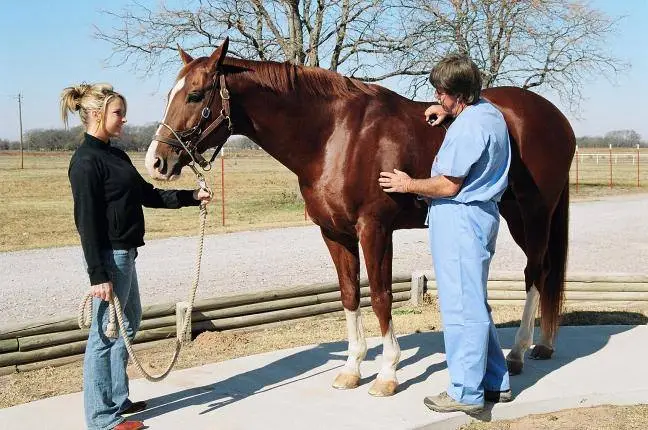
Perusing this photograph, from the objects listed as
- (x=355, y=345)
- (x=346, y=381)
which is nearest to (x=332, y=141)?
(x=355, y=345)

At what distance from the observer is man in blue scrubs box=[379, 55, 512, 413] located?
12.2ft

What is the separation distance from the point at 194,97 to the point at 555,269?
2968 mm

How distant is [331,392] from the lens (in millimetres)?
4375

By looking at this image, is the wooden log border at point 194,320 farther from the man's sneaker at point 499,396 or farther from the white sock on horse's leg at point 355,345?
the man's sneaker at point 499,396

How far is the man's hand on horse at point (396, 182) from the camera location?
3.89 metres

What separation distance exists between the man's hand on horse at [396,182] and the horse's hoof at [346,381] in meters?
1.29

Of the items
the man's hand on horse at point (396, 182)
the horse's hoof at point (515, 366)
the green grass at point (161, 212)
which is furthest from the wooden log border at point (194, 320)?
the green grass at point (161, 212)

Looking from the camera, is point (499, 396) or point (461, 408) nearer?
point (461, 408)

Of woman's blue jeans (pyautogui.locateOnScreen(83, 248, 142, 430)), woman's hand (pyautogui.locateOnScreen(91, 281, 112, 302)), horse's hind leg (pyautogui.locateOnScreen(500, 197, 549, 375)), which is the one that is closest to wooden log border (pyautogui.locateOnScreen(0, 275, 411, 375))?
woman's blue jeans (pyautogui.locateOnScreen(83, 248, 142, 430))

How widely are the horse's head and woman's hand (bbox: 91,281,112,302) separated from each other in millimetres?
682

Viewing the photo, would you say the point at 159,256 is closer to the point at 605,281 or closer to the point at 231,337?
the point at 231,337

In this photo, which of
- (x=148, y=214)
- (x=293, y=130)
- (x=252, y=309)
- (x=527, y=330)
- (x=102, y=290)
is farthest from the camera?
(x=148, y=214)

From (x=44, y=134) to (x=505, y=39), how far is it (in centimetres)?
8377

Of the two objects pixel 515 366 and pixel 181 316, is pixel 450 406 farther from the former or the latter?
pixel 181 316
